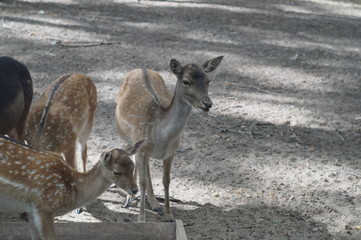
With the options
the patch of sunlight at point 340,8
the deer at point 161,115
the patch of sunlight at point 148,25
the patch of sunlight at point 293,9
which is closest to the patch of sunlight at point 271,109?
the deer at point 161,115

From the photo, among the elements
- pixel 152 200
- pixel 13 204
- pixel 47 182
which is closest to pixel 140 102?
pixel 152 200

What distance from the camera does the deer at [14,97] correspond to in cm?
615

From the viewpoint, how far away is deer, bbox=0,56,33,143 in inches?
242

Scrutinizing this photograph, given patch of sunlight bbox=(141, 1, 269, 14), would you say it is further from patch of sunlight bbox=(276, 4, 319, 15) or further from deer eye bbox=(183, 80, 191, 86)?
deer eye bbox=(183, 80, 191, 86)

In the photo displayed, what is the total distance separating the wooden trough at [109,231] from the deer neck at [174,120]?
1.20 m

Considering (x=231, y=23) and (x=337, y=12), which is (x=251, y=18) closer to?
(x=231, y=23)

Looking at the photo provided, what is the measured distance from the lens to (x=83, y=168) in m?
6.37

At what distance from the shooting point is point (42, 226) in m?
4.53

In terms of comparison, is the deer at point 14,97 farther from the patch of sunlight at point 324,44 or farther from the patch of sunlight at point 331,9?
the patch of sunlight at point 331,9

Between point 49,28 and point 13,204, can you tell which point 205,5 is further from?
point 13,204

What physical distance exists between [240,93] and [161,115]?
3.36 meters

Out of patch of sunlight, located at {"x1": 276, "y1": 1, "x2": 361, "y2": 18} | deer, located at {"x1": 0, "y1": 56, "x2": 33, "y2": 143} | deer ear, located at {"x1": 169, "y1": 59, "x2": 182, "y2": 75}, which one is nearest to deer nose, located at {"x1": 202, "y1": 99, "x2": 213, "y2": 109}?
deer ear, located at {"x1": 169, "y1": 59, "x2": 182, "y2": 75}

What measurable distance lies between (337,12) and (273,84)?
5.45m

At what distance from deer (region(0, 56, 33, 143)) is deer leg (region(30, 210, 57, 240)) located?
1851 millimetres
